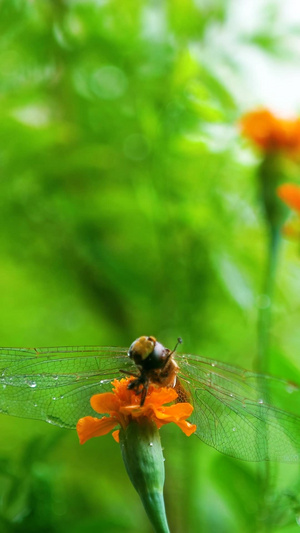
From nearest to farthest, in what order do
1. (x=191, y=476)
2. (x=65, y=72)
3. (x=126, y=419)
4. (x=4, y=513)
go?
(x=126, y=419)
(x=4, y=513)
(x=191, y=476)
(x=65, y=72)

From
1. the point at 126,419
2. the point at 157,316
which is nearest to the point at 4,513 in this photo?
the point at 126,419

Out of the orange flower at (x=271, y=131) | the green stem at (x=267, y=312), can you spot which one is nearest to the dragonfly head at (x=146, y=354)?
the green stem at (x=267, y=312)

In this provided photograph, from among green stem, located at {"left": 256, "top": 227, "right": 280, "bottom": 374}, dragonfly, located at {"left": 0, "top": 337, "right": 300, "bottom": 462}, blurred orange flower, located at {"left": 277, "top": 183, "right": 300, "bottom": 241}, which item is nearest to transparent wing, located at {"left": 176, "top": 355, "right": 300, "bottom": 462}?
dragonfly, located at {"left": 0, "top": 337, "right": 300, "bottom": 462}

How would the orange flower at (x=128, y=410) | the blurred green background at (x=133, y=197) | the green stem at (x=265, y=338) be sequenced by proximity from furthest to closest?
the blurred green background at (x=133, y=197), the green stem at (x=265, y=338), the orange flower at (x=128, y=410)

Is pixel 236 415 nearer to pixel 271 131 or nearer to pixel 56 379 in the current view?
pixel 56 379

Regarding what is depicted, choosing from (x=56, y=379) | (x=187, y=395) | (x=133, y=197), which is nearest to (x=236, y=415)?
(x=187, y=395)

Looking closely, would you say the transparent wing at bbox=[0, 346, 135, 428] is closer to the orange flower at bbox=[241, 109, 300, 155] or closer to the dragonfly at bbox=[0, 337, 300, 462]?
the dragonfly at bbox=[0, 337, 300, 462]

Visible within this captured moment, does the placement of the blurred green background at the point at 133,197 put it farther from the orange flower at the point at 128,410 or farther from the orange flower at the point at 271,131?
the orange flower at the point at 128,410

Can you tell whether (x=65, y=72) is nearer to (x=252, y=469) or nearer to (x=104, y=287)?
(x=104, y=287)
